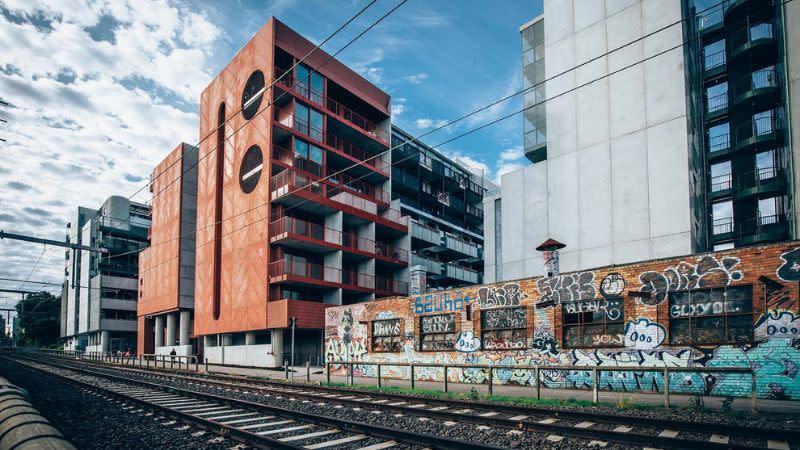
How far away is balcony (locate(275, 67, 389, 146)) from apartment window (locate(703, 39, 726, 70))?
25.8 meters

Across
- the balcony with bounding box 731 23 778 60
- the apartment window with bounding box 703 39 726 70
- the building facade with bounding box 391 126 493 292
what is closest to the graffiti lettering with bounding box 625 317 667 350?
the building facade with bounding box 391 126 493 292

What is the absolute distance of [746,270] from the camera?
13.9 m

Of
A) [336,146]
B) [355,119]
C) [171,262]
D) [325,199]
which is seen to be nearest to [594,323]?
[325,199]

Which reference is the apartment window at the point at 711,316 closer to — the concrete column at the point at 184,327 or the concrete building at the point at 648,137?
the concrete building at the point at 648,137

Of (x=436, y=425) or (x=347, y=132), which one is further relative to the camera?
(x=347, y=132)

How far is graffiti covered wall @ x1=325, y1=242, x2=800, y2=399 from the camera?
43.7ft

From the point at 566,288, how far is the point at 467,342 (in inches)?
194

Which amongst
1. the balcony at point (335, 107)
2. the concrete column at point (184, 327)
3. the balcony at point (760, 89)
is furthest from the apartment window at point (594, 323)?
the concrete column at point (184, 327)

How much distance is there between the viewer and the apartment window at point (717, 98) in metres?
38.5

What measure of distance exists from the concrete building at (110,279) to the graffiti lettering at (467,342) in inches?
2298

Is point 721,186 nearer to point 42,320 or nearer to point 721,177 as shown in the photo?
point 721,177

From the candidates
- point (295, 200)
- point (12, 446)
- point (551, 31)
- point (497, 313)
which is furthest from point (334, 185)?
point (12, 446)

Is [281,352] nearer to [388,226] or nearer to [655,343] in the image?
[388,226]

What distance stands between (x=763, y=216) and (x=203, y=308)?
4288cm
